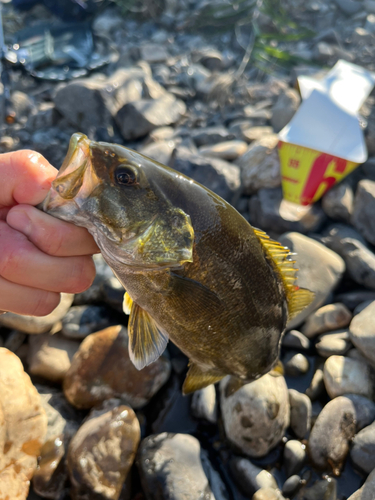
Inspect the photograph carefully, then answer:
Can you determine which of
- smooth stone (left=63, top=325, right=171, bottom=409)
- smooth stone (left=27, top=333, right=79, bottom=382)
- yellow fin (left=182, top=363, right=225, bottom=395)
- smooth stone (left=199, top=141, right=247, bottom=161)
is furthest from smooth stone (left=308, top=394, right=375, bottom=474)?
smooth stone (left=199, top=141, right=247, bottom=161)

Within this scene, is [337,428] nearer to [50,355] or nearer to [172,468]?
[172,468]

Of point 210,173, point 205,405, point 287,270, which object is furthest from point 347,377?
point 210,173

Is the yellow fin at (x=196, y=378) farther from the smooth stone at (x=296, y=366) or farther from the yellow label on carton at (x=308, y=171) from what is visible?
the yellow label on carton at (x=308, y=171)

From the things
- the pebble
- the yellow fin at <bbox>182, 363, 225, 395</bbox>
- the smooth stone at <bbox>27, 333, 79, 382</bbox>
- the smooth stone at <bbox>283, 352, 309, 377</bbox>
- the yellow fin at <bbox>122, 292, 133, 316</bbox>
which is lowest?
the smooth stone at <bbox>27, 333, 79, 382</bbox>

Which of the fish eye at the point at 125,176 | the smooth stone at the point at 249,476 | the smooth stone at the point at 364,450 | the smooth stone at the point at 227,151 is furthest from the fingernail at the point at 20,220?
the smooth stone at the point at 227,151

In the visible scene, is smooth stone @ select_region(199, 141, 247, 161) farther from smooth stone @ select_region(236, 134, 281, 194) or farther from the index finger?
the index finger
